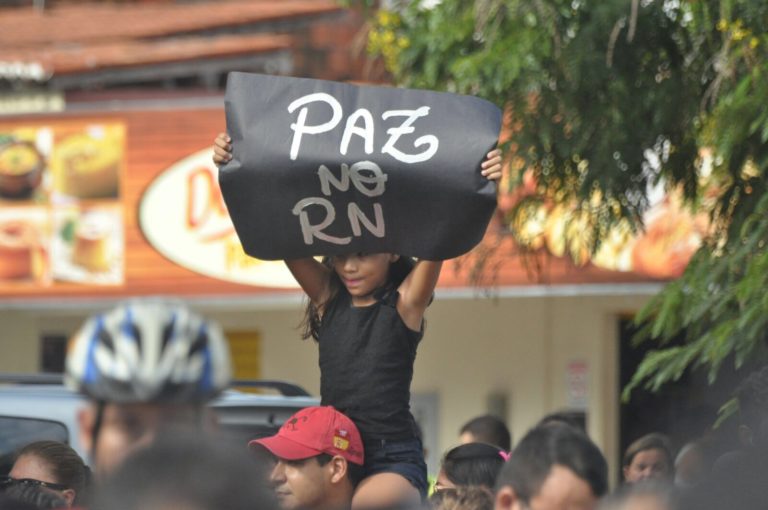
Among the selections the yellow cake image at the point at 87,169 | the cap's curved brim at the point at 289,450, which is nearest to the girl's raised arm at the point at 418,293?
the cap's curved brim at the point at 289,450

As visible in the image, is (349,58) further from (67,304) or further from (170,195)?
(67,304)

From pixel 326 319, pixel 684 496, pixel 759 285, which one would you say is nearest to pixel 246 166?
pixel 326 319

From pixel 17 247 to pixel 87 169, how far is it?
891mm

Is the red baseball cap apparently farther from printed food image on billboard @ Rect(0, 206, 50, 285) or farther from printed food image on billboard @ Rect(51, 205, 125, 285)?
printed food image on billboard @ Rect(0, 206, 50, 285)

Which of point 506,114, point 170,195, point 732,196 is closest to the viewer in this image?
point 732,196

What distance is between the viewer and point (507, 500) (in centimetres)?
312

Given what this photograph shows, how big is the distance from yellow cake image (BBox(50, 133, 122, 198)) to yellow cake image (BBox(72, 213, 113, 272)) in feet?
0.77

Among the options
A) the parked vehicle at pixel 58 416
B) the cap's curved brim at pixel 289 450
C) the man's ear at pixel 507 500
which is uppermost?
A: the parked vehicle at pixel 58 416

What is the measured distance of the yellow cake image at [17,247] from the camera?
1250cm

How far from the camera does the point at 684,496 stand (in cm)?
288

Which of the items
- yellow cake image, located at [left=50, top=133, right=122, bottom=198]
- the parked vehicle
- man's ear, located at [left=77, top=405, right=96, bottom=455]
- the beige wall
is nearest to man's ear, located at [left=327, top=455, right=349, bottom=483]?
man's ear, located at [left=77, top=405, right=96, bottom=455]

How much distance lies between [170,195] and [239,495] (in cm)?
1034

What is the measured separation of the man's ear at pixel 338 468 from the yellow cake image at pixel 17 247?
8.72 metres

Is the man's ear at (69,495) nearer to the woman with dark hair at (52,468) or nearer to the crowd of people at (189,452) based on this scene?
the woman with dark hair at (52,468)
